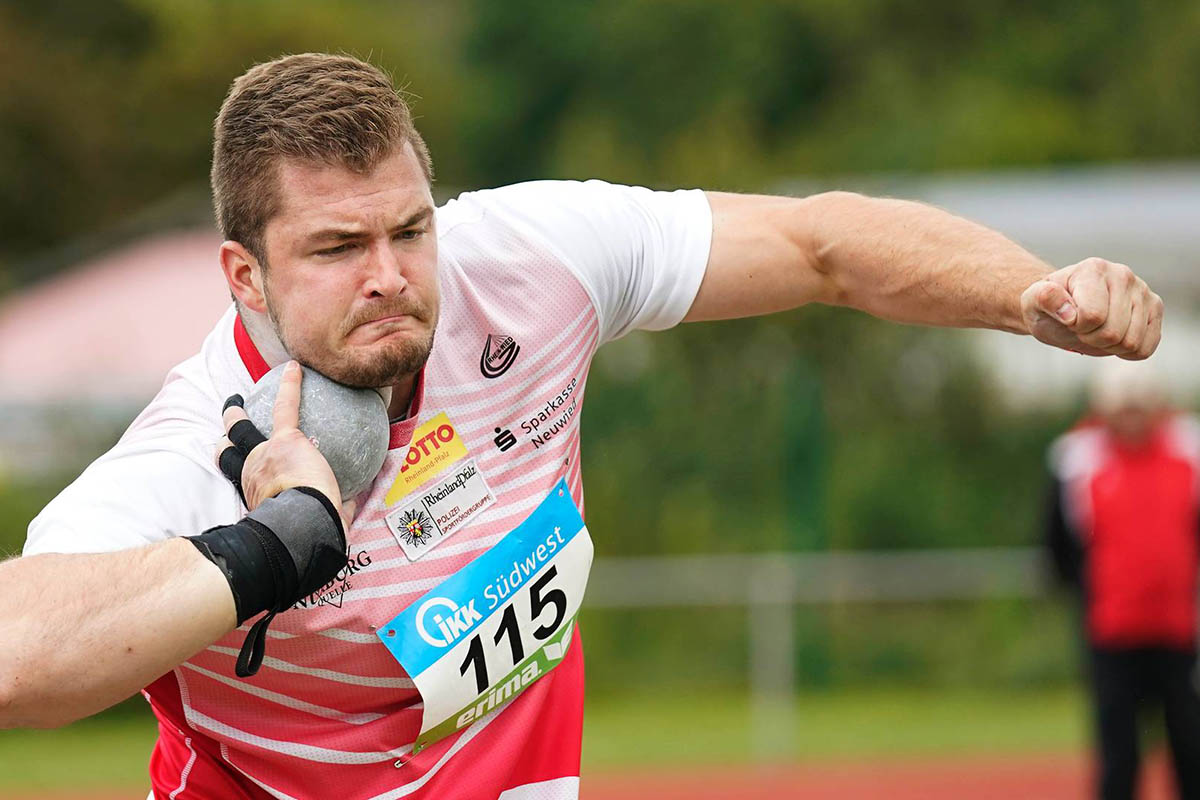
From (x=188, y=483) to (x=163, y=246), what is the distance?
2940cm

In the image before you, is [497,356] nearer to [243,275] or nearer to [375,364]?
[375,364]

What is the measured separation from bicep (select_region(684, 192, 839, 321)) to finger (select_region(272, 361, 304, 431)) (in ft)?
3.30

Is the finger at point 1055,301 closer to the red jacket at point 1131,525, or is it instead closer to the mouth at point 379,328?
the mouth at point 379,328

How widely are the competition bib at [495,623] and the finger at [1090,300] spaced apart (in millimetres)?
1114

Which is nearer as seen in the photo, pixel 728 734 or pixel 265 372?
pixel 265 372

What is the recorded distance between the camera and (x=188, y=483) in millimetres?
3041

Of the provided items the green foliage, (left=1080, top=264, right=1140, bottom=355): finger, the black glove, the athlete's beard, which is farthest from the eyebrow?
the green foliage

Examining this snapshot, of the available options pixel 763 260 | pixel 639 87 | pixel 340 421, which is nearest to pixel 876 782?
pixel 763 260

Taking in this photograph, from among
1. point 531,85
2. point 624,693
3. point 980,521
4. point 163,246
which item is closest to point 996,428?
point 980,521

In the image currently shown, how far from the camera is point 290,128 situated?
10.2 ft

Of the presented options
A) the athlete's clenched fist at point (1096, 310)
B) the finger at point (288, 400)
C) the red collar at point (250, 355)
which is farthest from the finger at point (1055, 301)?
the red collar at point (250, 355)

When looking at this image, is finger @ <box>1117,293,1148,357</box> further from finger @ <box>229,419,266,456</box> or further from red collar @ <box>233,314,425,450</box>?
finger @ <box>229,419,266,456</box>

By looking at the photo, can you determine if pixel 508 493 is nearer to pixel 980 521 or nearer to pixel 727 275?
pixel 727 275

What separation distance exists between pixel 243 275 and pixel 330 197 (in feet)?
0.95
